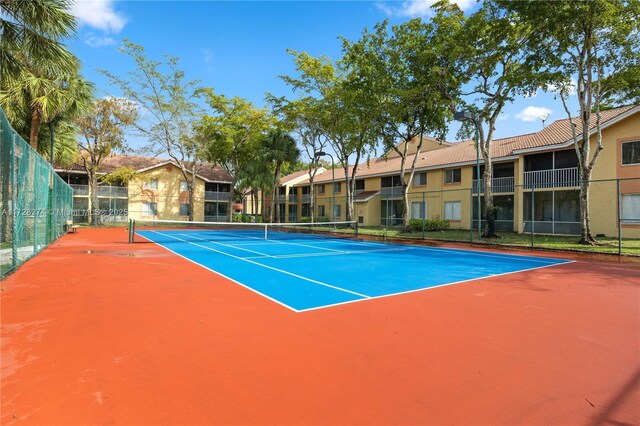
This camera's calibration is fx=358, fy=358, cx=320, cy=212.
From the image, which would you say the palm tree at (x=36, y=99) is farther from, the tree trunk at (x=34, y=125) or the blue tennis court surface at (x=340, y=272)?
the blue tennis court surface at (x=340, y=272)

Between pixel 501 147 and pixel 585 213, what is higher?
pixel 501 147

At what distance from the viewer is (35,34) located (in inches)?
368

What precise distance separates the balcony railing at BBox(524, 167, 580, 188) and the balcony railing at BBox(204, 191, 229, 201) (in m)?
37.7

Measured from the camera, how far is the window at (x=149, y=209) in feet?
146

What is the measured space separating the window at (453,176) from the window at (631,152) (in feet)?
36.9

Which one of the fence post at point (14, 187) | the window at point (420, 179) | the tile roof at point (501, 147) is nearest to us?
the fence post at point (14, 187)

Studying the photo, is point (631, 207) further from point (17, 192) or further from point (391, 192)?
point (17, 192)

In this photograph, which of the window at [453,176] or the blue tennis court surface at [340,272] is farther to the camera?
the window at [453,176]

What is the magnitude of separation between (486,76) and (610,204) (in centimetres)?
1104

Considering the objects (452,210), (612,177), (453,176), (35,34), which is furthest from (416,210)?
(35,34)

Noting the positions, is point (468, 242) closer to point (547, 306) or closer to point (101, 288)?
point (547, 306)

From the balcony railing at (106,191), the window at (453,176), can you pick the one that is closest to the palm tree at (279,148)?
the window at (453,176)

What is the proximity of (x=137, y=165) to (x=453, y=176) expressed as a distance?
3930 cm

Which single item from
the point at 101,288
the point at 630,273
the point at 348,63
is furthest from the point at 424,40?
the point at 101,288
